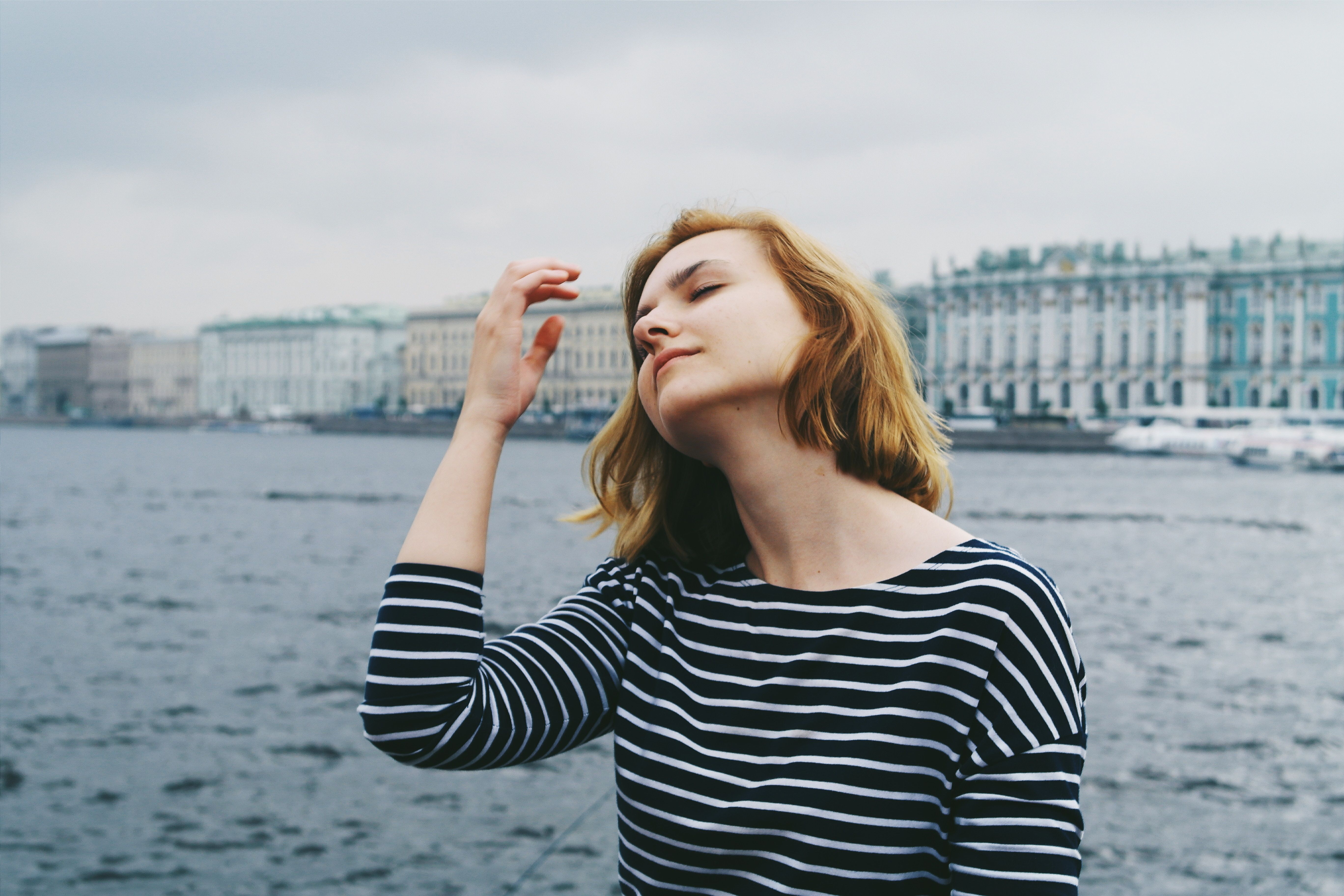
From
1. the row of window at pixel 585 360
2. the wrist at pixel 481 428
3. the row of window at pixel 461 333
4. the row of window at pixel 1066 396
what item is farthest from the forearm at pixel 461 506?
the row of window at pixel 585 360

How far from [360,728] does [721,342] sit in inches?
241

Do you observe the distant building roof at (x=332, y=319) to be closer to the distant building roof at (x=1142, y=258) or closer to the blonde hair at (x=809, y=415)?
the distant building roof at (x=1142, y=258)

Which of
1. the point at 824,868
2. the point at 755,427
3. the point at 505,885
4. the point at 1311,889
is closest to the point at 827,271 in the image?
the point at 755,427

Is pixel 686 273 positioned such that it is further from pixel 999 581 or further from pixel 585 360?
pixel 585 360

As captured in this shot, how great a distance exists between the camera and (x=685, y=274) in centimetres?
80

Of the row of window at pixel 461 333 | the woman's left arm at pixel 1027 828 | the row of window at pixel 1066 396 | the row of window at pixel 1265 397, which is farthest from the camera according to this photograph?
the row of window at pixel 461 333

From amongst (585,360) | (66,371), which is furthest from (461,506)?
(66,371)

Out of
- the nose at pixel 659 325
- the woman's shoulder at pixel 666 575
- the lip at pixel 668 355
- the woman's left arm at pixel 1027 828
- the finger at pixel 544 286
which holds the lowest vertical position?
the woman's left arm at pixel 1027 828

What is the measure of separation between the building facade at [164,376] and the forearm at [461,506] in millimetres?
81954

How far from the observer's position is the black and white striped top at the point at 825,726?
0.66 metres

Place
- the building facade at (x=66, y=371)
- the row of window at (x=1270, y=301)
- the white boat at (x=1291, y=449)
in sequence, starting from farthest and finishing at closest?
the building facade at (x=66, y=371) → the row of window at (x=1270, y=301) → the white boat at (x=1291, y=449)

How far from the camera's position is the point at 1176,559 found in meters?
13.9

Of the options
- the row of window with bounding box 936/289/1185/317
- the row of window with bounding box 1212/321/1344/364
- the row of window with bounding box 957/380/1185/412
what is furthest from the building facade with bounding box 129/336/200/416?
the row of window with bounding box 1212/321/1344/364

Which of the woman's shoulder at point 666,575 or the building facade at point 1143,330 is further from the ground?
the building facade at point 1143,330
